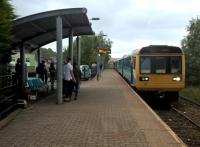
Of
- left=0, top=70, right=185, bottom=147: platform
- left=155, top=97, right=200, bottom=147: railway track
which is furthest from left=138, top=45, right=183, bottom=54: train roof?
left=0, top=70, right=185, bottom=147: platform

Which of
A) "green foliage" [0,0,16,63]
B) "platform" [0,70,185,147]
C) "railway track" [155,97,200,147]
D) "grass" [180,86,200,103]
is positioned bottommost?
"grass" [180,86,200,103]

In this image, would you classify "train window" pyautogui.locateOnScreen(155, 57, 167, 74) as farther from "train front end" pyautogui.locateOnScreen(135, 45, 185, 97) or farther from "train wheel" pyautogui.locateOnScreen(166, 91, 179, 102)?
"train wheel" pyautogui.locateOnScreen(166, 91, 179, 102)

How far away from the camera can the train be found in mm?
24875

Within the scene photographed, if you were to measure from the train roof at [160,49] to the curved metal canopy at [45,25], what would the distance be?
280 centimetres

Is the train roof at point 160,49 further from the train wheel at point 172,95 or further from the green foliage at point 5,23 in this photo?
the green foliage at point 5,23

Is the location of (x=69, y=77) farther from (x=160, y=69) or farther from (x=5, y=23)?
(x=5, y=23)

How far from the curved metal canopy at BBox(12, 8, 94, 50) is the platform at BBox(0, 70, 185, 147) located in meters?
3.17

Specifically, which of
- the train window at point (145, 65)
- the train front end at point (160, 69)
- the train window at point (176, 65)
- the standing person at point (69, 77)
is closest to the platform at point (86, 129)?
the standing person at point (69, 77)

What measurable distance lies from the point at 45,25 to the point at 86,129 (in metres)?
10.1

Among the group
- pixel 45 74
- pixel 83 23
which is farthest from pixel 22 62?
pixel 45 74

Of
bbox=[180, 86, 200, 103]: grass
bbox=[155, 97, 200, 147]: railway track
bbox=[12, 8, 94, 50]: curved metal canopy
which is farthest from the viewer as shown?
bbox=[180, 86, 200, 103]: grass

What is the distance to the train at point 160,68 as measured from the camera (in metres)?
24.9

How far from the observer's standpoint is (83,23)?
926 inches

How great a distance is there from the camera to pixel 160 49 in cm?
2512
